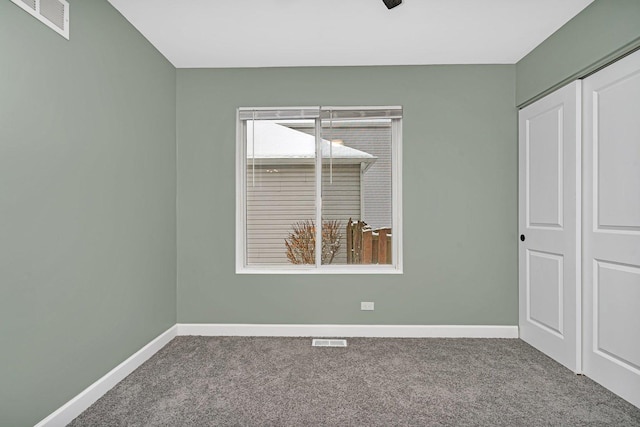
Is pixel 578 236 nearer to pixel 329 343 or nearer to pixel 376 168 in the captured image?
pixel 376 168

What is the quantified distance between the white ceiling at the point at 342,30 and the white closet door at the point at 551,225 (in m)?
0.57

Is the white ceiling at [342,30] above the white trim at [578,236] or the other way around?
above

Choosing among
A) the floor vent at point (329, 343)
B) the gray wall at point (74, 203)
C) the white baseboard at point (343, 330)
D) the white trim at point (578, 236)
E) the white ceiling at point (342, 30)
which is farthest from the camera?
the white baseboard at point (343, 330)

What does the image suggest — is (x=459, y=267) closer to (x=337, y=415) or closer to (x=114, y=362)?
(x=337, y=415)

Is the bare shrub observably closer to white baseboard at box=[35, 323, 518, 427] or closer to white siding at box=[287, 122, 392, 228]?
white siding at box=[287, 122, 392, 228]

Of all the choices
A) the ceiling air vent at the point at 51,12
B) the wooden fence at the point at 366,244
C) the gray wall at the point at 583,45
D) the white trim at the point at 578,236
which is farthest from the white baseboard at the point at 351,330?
the ceiling air vent at the point at 51,12

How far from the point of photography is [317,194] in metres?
3.60

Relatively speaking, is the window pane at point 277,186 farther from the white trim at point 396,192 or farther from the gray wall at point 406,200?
the white trim at point 396,192

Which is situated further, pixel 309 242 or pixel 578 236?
pixel 309 242

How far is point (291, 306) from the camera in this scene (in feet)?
11.5

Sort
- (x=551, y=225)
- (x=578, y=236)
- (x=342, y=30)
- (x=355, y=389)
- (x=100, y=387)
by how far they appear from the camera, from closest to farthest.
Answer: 1. (x=100, y=387)
2. (x=355, y=389)
3. (x=578, y=236)
4. (x=342, y=30)
5. (x=551, y=225)

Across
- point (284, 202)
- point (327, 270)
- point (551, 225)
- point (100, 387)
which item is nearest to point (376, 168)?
point (284, 202)

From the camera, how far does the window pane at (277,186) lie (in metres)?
3.62

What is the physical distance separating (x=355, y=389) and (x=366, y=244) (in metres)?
1.50
